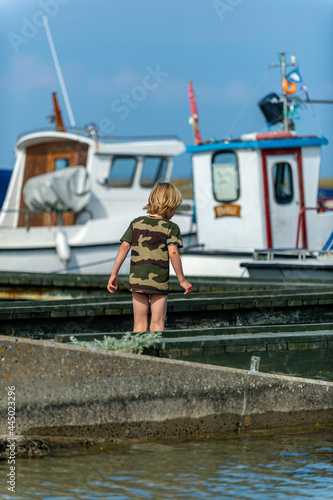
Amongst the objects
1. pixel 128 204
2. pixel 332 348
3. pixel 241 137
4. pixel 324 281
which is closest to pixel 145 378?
pixel 332 348

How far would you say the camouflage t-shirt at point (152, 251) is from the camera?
564 cm

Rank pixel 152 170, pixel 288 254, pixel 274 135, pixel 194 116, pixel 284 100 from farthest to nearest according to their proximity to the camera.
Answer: pixel 152 170 < pixel 194 116 < pixel 284 100 < pixel 274 135 < pixel 288 254

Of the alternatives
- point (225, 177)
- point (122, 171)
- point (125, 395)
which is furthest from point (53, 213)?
point (125, 395)

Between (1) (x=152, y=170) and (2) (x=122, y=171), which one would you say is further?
(1) (x=152, y=170)

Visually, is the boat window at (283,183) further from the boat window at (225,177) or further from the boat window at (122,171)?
the boat window at (122,171)

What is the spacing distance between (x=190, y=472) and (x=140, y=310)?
1.76m

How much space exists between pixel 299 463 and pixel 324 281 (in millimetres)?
6166

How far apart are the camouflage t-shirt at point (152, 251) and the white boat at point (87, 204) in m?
11.1

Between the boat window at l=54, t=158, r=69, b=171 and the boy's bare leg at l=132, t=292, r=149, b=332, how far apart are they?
42.4ft

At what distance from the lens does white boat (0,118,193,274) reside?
55.2 ft

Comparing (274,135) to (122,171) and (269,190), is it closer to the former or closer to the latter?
(269,190)

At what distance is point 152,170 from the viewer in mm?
18844

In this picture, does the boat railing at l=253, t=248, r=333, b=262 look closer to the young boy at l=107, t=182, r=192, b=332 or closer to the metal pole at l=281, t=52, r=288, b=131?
the metal pole at l=281, t=52, r=288, b=131

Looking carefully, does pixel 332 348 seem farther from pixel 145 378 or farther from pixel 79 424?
pixel 79 424
